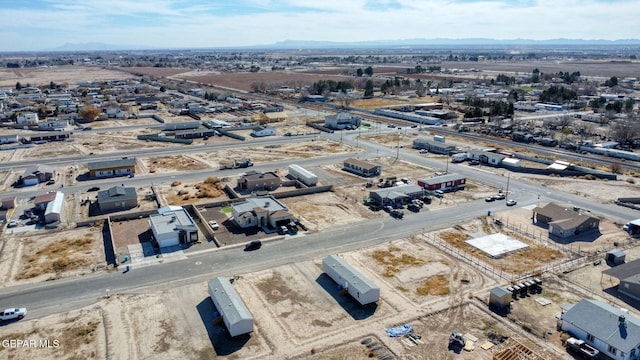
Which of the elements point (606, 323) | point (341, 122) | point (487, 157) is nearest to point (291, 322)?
point (606, 323)

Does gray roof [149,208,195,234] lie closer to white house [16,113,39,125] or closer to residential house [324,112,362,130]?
residential house [324,112,362,130]

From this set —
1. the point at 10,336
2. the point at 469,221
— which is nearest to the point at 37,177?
the point at 10,336

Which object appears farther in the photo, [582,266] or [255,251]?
[255,251]

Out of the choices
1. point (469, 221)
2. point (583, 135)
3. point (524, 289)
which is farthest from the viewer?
point (583, 135)

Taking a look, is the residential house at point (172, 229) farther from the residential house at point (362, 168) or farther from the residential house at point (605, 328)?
the residential house at point (605, 328)

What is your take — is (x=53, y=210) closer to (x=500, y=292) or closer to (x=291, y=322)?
(x=291, y=322)

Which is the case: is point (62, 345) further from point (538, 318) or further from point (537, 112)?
point (537, 112)
